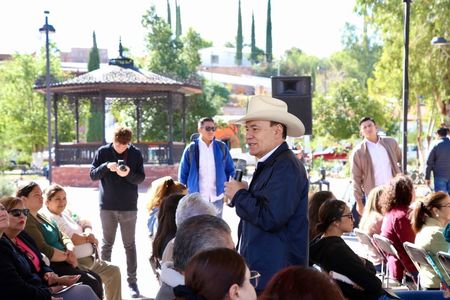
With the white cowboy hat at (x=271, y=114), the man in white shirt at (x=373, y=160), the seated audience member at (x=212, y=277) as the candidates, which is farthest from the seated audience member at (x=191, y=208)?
the man in white shirt at (x=373, y=160)

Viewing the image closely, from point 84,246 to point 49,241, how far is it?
1.84ft

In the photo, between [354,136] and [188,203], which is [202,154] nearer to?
[188,203]

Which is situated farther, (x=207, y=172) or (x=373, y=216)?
(x=207, y=172)

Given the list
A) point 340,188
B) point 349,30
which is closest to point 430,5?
point 340,188

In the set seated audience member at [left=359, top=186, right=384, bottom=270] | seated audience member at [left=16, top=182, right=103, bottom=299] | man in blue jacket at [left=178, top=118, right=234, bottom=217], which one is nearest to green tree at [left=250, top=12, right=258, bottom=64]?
man in blue jacket at [left=178, top=118, right=234, bottom=217]

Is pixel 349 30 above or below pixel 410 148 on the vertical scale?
above

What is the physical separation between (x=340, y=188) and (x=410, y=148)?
82.9ft


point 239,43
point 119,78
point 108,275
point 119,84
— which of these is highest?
point 239,43

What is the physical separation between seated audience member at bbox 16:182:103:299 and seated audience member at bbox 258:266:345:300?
3678 millimetres

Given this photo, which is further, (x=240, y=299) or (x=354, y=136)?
(x=354, y=136)

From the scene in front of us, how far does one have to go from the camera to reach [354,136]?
39406 millimetres

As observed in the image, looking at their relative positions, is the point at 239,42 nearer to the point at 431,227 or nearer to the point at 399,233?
the point at 399,233

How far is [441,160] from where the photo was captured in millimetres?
12758

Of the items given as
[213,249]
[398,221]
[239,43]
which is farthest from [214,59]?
[213,249]
